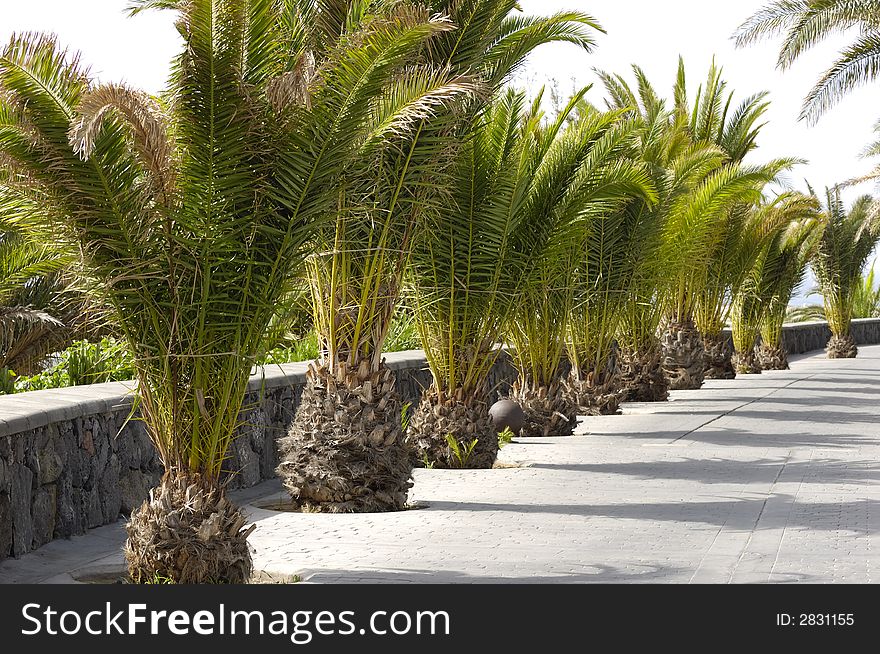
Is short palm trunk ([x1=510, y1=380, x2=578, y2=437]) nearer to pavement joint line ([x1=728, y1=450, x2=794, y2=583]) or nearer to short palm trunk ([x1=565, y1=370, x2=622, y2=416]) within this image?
short palm trunk ([x1=565, y1=370, x2=622, y2=416])

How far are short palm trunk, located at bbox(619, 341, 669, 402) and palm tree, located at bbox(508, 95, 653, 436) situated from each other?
4.59m

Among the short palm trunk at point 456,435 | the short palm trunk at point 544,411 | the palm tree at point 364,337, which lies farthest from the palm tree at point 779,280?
the palm tree at point 364,337

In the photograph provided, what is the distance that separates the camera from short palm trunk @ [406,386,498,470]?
11203 millimetres

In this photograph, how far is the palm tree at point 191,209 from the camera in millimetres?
5875

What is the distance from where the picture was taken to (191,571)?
19.7 feet

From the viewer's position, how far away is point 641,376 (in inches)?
755

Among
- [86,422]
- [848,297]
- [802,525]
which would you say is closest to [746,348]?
[848,297]

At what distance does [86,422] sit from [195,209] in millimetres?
2246

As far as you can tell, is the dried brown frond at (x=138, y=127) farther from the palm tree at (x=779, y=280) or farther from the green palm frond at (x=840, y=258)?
the green palm frond at (x=840, y=258)

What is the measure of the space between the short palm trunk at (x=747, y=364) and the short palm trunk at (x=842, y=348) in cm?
727

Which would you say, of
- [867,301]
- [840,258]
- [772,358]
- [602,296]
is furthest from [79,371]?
[867,301]

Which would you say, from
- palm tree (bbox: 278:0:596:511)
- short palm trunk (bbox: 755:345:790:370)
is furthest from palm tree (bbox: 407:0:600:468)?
short palm trunk (bbox: 755:345:790:370)

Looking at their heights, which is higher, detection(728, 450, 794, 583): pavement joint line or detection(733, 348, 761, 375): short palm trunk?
detection(733, 348, 761, 375): short palm trunk

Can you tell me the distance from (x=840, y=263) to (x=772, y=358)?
5.97m
